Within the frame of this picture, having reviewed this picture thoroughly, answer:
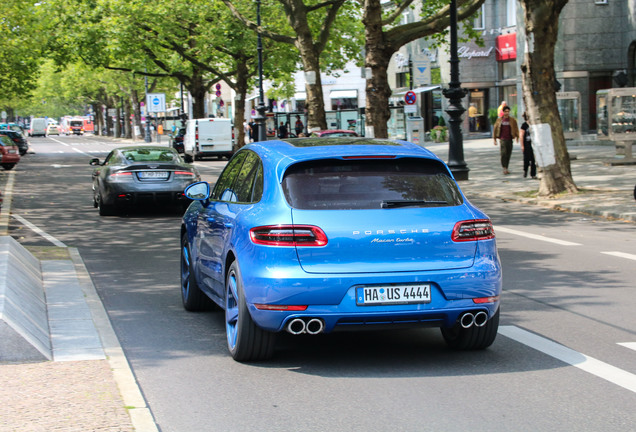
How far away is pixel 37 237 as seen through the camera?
587 inches

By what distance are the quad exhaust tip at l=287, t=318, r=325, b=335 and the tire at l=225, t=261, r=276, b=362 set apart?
A: 0.34 metres

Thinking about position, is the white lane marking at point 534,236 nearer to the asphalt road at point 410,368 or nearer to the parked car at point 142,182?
the asphalt road at point 410,368

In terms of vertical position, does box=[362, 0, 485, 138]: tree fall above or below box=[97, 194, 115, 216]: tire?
above

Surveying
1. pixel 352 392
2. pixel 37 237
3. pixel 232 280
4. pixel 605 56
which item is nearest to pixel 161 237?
pixel 37 237

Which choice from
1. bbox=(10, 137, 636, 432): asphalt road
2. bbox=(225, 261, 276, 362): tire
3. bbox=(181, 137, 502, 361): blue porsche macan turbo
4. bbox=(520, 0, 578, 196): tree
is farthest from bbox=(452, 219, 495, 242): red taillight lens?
bbox=(520, 0, 578, 196): tree

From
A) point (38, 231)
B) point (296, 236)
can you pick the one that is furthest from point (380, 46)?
point (296, 236)

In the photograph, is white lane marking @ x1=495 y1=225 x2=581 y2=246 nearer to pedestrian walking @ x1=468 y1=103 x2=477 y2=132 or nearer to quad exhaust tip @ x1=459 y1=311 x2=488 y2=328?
quad exhaust tip @ x1=459 y1=311 x2=488 y2=328

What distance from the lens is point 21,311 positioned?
284 inches

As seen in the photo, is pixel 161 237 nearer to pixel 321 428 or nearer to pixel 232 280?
pixel 232 280

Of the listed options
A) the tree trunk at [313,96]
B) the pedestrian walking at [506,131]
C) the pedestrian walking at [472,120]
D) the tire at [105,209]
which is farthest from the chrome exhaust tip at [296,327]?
the pedestrian walking at [472,120]

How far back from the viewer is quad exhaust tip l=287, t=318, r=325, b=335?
610 cm

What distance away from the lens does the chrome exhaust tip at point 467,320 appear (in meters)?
6.29

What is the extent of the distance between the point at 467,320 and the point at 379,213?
0.93 m

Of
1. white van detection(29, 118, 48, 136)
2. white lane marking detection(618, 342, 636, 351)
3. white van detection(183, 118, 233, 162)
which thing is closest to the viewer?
white lane marking detection(618, 342, 636, 351)
